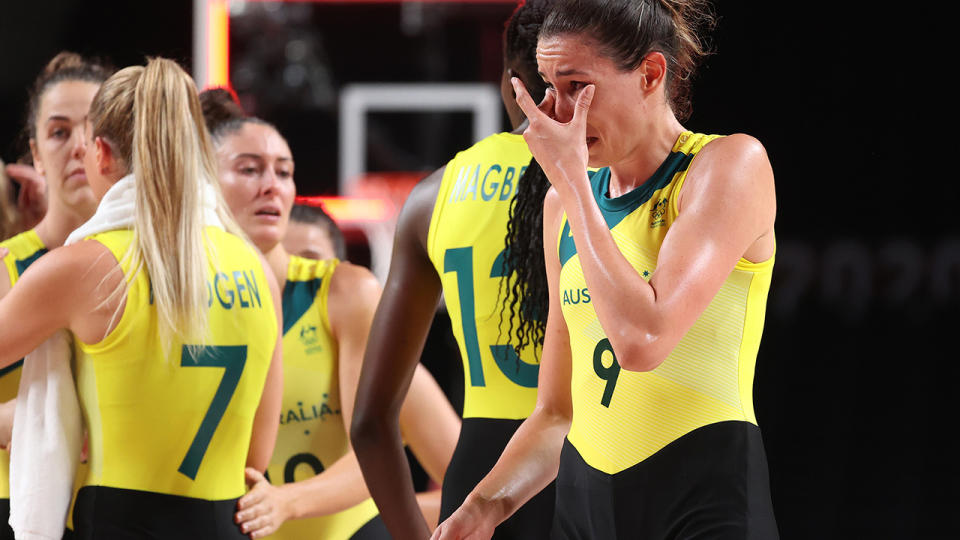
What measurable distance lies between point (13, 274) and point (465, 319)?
3.83 ft

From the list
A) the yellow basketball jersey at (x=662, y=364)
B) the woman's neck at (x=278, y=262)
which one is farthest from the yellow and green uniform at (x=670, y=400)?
the woman's neck at (x=278, y=262)

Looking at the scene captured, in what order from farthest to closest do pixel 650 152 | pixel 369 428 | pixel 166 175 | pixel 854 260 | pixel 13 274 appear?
1. pixel 854 260
2. pixel 13 274
3. pixel 369 428
4. pixel 166 175
5. pixel 650 152

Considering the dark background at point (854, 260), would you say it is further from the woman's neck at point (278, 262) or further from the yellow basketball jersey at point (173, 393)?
the yellow basketball jersey at point (173, 393)

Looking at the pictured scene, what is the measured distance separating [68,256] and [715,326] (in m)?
1.21

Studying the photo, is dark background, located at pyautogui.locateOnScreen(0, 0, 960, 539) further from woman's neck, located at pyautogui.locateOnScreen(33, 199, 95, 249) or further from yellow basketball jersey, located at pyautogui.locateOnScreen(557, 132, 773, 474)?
yellow basketball jersey, located at pyautogui.locateOnScreen(557, 132, 773, 474)

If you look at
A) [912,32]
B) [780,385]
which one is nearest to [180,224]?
[780,385]

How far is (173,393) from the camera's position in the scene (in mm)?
2178

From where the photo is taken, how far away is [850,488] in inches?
208

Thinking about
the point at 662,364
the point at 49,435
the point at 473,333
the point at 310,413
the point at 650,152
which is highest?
the point at 650,152

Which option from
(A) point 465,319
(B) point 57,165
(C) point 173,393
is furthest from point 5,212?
(A) point 465,319

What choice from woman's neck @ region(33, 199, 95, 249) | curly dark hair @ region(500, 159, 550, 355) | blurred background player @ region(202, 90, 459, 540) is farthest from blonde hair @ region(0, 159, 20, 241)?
curly dark hair @ region(500, 159, 550, 355)

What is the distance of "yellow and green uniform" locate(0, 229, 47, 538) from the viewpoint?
271 cm

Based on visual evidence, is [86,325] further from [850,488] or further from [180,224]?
[850,488]

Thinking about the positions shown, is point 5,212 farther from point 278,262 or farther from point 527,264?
point 527,264
